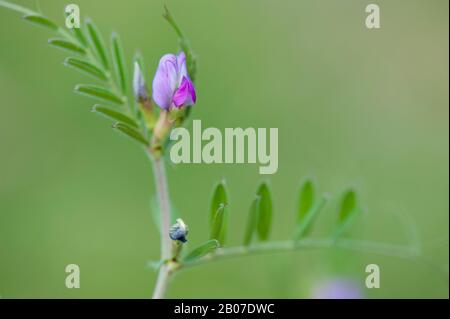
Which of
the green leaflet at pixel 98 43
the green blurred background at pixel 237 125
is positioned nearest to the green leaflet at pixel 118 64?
the green leaflet at pixel 98 43

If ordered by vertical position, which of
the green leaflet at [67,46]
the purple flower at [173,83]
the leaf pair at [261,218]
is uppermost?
the green leaflet at [67,46]

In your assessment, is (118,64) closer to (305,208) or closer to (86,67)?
(86,67)

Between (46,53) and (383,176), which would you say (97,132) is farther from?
(383,176)

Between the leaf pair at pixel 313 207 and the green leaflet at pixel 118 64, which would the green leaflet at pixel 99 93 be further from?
the leaf pair at pixel 313 207

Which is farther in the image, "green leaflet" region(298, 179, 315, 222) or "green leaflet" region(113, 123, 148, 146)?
"green leaflet" region(298, 179, 315, 222)

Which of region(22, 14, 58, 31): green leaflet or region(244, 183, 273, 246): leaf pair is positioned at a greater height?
region(22, 14, 58, 31): green leaflet

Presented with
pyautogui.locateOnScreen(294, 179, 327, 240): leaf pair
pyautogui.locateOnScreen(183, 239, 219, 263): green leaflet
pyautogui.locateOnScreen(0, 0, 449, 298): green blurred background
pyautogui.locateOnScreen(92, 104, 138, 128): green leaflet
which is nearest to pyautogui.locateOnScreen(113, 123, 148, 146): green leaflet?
pyautogui.locateOnScreen(92, 104, 138, 128): green leaflet

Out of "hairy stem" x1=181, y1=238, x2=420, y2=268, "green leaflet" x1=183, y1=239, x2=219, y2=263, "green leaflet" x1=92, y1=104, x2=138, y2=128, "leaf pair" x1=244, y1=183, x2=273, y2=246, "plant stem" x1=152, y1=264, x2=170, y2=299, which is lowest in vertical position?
"plant stem" x1=152, y1=264, x2=170, y2=299

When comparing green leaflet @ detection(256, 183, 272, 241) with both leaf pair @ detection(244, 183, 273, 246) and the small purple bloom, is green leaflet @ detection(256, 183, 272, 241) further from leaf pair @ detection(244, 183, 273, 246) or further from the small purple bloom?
the small purple bloom
